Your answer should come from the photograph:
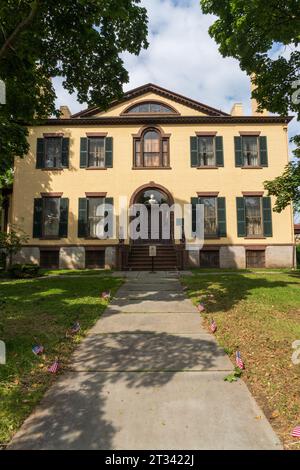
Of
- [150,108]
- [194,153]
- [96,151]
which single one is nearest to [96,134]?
[96,151]

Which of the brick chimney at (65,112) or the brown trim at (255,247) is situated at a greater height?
the brick chimney at (65,112)

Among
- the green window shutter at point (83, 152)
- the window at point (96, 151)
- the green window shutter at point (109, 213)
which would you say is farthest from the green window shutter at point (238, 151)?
the green window shutter at point (83, 152)

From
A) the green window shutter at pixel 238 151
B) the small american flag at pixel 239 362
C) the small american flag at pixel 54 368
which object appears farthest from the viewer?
the green window shutter at pixel 238 151

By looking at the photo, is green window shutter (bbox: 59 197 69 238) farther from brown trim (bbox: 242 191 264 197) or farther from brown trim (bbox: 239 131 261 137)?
brown trim (bbox: 239 131 261 137)

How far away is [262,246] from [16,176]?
1534 centimetres

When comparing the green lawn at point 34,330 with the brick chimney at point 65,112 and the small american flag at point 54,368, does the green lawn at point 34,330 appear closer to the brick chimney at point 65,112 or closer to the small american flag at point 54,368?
the small american flag at point 54,368

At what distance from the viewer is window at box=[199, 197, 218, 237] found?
1864 centimetres

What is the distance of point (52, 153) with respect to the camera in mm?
19281

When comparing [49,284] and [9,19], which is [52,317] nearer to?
[49,284]

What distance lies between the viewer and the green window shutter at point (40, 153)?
19.1 metres

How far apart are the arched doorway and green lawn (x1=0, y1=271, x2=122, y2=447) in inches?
294


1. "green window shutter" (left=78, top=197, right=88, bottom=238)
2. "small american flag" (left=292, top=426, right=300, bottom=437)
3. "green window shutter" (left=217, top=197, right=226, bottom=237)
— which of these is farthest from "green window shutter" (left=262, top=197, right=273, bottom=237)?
"small american flag" (left=292, top=426, right=300, bottom=437)

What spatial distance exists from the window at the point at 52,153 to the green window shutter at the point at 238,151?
10195 mm

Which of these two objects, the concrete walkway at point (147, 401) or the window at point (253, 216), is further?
the window at point (253, 216)
